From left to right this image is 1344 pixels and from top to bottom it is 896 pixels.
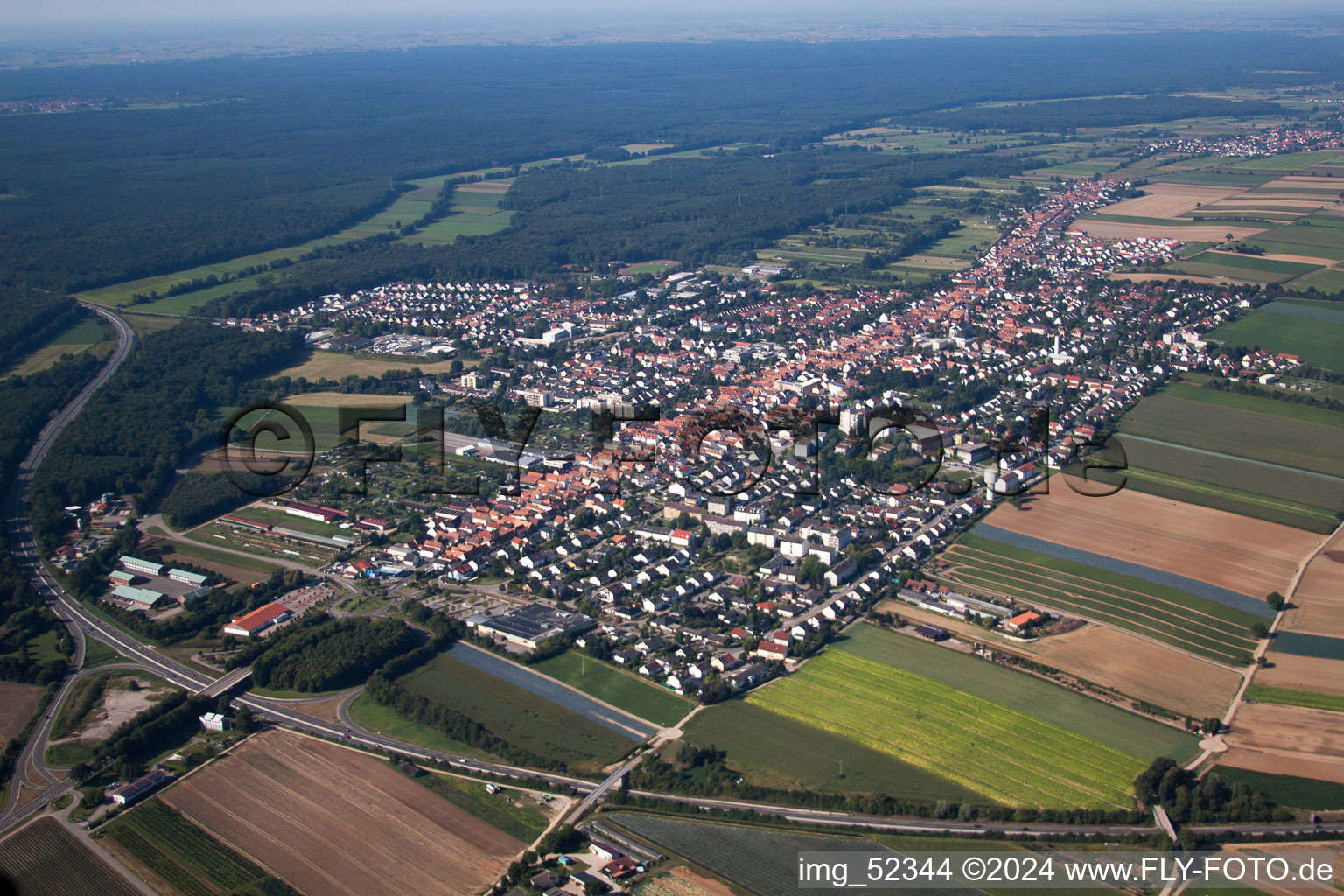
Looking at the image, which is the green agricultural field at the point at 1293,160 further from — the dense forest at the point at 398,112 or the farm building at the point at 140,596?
the farm building at the point at 140,596

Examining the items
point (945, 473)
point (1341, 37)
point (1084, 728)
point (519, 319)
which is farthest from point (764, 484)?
point (1341, 37)

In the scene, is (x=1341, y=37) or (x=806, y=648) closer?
(x=806, y=648)

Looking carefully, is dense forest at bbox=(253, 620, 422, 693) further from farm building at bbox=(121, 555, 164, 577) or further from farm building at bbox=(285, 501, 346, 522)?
farm building at bbox=(285, 501, 346, 522)

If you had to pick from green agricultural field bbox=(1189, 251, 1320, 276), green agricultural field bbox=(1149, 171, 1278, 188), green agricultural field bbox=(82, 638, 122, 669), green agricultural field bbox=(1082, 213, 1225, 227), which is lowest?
green agricultural field bbox=(82, 638, 122, 669)

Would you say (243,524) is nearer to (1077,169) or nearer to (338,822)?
(338,822)

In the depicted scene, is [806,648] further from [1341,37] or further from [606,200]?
[1341,37]

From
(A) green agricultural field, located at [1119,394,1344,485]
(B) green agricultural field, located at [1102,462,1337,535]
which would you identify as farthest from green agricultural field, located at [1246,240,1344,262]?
(B) green agricultural field, located at [1102,462,1337,535]
